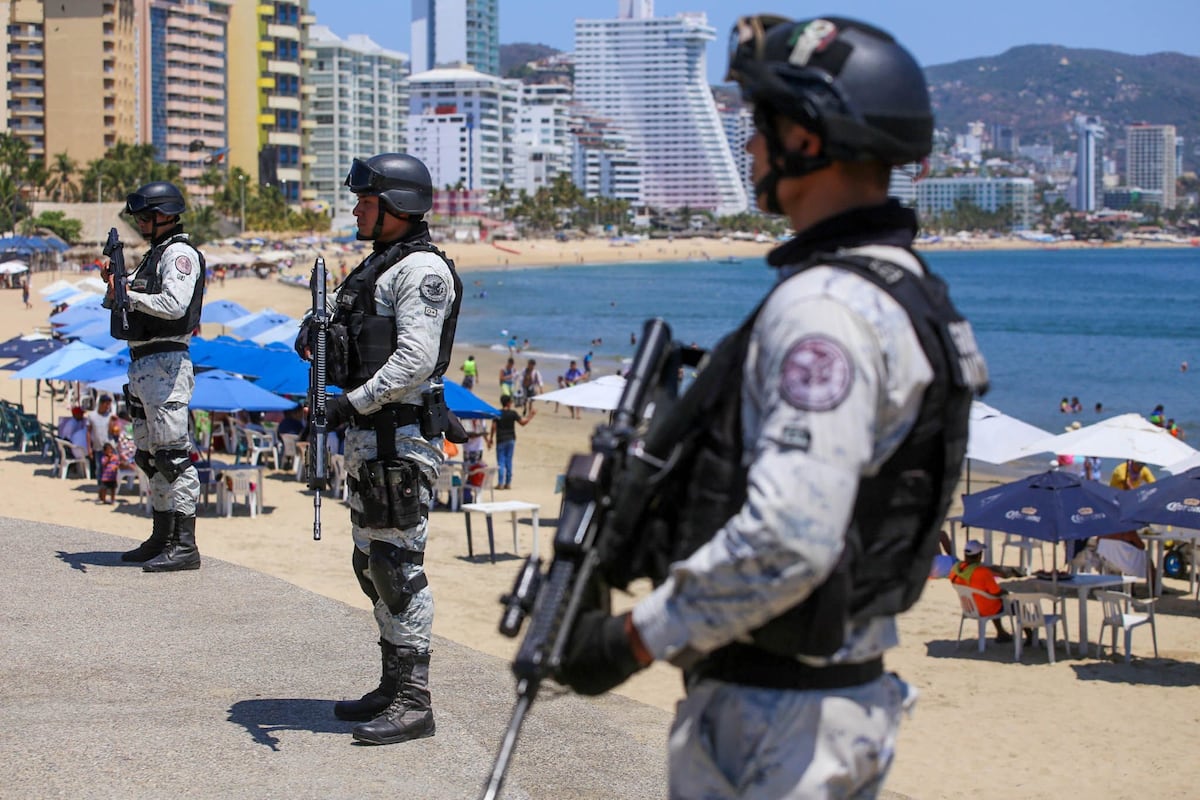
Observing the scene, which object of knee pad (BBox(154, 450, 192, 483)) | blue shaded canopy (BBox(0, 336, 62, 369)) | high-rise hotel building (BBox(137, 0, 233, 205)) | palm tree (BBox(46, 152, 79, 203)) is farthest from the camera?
high-rise hotel building (BBox(137, 0, 233, 205))

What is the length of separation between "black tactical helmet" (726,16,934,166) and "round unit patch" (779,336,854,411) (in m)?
0.40

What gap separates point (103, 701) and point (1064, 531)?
913 centimetres

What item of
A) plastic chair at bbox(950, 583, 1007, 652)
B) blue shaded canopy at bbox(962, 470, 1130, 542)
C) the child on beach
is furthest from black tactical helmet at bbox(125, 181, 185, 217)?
the child on beach

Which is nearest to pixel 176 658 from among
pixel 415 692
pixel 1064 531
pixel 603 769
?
pixel 415 692

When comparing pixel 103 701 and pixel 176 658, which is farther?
pixel 176 658

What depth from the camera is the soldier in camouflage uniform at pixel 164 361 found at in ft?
27.0

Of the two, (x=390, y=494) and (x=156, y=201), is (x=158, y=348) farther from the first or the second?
(x=390, y=494)

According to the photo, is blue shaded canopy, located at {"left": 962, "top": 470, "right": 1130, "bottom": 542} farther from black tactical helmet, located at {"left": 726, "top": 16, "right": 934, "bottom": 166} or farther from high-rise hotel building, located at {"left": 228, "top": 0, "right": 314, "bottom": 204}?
high-rise hotel building, located at {"left": 228, "top": 0, "right": 314, "bottom": 204}

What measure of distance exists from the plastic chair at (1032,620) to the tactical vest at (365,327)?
27.0ft

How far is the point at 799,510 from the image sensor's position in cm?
227

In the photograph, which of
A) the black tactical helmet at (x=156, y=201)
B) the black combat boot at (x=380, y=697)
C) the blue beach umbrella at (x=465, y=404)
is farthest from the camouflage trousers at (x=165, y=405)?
the blue beach umbrella at (x=465, y=404)

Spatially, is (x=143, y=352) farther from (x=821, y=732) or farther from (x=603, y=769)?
(x=821, y=732)

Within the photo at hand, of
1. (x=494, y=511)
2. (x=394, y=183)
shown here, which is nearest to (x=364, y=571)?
(x=394, y=183)

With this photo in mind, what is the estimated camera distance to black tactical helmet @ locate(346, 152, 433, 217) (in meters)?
5.67
